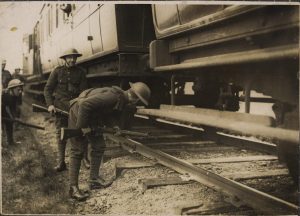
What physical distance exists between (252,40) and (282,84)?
1.48ft

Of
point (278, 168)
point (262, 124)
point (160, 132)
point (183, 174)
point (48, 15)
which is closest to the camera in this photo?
point (262, 124)

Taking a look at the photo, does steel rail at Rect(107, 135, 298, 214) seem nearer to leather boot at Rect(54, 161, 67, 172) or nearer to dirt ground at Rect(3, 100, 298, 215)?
dirt ground at Rect(3, 100, 298, 215)

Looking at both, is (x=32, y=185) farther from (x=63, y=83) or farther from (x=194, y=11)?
(x=194, y=11)

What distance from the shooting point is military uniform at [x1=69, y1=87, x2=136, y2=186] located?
4.10 m

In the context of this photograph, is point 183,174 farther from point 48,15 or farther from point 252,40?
→ point 48,15

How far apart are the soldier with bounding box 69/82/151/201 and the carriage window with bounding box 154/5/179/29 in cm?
75

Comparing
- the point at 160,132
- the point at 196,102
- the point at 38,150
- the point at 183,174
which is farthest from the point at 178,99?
the point at 38,150

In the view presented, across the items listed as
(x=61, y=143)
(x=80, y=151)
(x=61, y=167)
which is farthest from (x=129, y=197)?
(x=61, y=143)

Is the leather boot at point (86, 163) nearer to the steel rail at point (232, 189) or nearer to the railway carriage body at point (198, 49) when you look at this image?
the steel rail at point (232, 189)

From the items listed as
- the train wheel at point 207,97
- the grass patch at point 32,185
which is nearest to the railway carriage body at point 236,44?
the train wheel at point 207,97

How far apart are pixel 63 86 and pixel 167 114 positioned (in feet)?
5.52

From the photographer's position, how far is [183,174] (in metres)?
4.50

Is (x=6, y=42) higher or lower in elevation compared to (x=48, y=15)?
lower

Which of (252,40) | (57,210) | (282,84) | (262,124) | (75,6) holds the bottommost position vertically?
(57,210)
